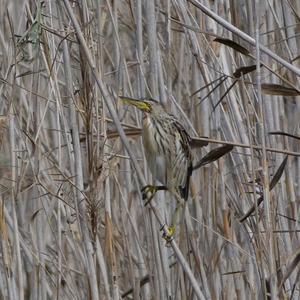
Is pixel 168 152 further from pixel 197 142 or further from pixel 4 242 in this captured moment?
pixel 4 242

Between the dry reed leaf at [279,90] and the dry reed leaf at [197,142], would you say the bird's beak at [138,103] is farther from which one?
the dry reed leaf at [279,90]

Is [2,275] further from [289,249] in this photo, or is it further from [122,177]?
[289,249]

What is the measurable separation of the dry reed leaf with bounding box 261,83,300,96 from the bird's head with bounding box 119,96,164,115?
0.93 ft

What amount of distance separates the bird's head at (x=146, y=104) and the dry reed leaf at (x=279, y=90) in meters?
0.28

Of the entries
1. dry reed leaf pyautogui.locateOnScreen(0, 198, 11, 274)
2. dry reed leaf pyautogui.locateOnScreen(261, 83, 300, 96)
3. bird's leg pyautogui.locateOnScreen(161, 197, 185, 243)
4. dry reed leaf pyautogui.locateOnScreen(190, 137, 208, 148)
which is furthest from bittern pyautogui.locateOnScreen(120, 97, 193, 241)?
dry reed leaf pyautogui.locateOnScreen(0, 198, 11, 274)

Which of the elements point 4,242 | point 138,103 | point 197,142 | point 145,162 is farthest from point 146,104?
point 4,242

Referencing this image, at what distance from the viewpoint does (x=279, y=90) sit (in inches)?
65.1

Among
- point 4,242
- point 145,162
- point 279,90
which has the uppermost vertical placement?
point 279,90

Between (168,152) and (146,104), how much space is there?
0.24 meters

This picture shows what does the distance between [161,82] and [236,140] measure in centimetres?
34

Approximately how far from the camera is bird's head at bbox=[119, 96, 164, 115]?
178cm

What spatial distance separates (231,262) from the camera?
2.14 m

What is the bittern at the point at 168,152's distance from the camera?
1.95m

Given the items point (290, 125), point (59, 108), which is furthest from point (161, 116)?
point (290, 125)
